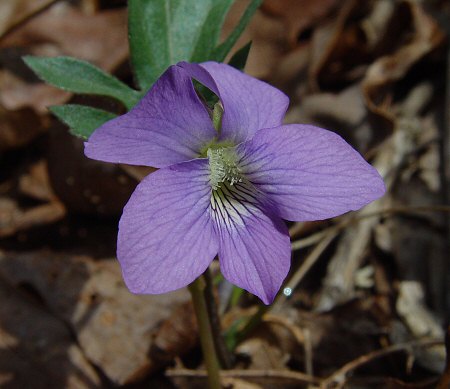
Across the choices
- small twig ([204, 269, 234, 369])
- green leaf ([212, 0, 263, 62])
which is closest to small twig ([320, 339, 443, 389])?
small twig ([204, 269, 234, 369])

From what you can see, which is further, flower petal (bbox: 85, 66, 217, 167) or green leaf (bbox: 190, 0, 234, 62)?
green leaf (bbox: 190, 0, 234, 62)

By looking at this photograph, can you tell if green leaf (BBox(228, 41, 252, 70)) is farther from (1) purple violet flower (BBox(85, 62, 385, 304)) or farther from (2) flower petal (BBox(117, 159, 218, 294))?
(2) flower petal (BBox(117, 159, 218, 294))

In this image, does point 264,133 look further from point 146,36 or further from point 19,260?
point 19,260

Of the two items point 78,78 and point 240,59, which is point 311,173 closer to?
point 240,59

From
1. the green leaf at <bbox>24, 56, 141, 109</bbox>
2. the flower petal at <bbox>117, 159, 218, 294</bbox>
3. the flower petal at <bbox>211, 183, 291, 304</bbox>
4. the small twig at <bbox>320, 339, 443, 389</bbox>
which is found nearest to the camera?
the flower petal at <bbox>117, 159, 218, 294</bbox>

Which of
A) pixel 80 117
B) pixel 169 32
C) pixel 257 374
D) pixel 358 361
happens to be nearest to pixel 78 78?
pixel 80 117

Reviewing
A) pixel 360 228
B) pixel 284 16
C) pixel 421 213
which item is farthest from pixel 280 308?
pixel 284 16
